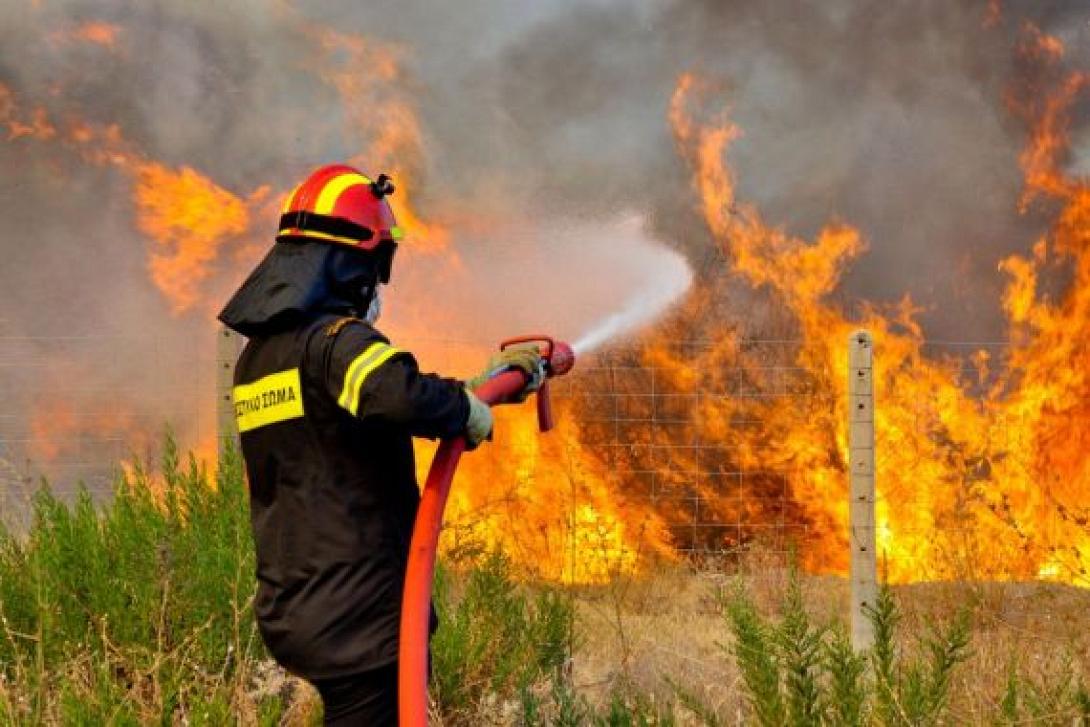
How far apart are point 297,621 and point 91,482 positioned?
7948 millimetres

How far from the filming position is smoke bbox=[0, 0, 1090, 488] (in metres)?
11.8

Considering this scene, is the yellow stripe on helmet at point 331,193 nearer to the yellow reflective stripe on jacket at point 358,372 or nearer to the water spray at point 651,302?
the yellow reflective stripe on jacket at point 358,372

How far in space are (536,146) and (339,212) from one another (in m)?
10.1

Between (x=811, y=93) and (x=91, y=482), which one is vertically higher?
(x=811, y=93)

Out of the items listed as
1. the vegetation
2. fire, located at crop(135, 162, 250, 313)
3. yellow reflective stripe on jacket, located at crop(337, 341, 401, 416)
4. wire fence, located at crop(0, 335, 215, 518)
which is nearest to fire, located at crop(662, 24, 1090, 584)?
the vegetation

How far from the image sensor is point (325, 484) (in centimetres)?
261

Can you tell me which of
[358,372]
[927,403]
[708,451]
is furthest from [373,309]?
[708,451]

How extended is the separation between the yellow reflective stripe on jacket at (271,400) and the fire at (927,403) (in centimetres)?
505

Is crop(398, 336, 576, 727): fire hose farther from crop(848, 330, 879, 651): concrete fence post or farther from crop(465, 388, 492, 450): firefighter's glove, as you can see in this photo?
crop(848, 330, 879, 651): concrete fence post

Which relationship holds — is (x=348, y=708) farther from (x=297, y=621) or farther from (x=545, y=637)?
(x=545, y=637)

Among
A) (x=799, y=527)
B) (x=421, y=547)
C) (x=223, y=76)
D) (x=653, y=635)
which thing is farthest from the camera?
(x=223, y=76)

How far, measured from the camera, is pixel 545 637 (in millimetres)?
4105

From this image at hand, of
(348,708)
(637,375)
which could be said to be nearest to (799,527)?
(637,375)

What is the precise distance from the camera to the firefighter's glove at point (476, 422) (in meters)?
2.60
